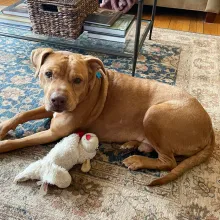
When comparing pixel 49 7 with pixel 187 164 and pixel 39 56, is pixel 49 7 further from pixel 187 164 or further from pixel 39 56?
pixel 187 164

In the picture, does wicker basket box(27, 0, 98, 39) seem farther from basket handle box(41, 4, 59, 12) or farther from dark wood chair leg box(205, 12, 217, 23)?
dark wood chair leg box(205, 12, 217, 23)

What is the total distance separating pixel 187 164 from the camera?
1.46 meters

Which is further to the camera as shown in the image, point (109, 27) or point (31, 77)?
point (109, 27)

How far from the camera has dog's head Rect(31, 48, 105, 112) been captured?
1374 mm

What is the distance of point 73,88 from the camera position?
1.42 m

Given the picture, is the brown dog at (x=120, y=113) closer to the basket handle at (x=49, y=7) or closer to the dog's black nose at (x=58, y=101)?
the dog's black nose at (x=58, y=101)

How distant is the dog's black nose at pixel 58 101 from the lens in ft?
4.44

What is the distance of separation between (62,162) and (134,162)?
414mm

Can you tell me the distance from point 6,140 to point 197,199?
3.63 ft

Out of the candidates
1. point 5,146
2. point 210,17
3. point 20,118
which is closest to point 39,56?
point 20,118

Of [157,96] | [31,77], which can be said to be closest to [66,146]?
[157,96]

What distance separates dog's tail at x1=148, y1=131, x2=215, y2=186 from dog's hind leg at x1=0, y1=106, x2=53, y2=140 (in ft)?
2.74

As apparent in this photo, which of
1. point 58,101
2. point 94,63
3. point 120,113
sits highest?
point 94,63

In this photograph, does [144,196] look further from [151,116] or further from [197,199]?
[151,116]
